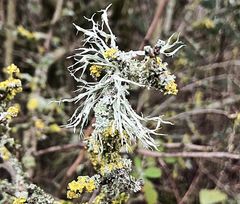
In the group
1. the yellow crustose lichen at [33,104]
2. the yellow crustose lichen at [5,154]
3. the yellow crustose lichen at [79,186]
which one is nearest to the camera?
the yellow crustose lichen at [79,186]

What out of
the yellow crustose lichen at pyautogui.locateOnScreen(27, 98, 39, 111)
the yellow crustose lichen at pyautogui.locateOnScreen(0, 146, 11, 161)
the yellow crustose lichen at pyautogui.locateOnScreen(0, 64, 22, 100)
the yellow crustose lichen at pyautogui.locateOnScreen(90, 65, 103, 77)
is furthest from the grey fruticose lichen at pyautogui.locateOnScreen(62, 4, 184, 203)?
the yellow crustose lichen at pyautogui.locateOnScreen(27, 98, 39, 111)

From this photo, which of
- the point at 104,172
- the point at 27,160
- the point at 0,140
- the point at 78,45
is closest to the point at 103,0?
the point at 78,45

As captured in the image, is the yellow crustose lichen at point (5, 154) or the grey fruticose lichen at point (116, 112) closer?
the grey fruticose lichen at point (116, 112)

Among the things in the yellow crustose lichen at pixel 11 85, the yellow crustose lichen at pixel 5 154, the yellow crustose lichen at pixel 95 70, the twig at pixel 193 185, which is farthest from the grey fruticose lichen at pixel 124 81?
the twig at pixel 193 185

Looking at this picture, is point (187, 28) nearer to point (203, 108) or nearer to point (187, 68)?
point (187, 68)

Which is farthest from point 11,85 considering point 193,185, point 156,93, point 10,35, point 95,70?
point 156,93

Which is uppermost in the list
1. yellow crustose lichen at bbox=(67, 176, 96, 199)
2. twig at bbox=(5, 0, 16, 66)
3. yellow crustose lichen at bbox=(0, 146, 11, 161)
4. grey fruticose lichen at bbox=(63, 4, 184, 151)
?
twig at bbox=(5, 0, 16, 66)

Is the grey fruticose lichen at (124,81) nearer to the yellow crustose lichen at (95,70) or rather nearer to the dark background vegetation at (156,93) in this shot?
the yellow crustose lichen at (95,70)

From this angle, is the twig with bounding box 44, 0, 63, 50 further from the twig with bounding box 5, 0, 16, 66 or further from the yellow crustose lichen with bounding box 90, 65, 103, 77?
the yellow crustose lichen with bounding box 90, 65, 103, 77

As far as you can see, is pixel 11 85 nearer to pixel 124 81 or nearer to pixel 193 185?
pixel 124 81
